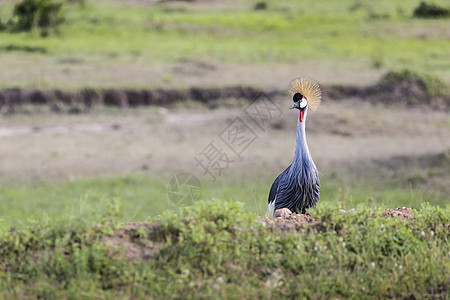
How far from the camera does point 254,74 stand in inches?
677

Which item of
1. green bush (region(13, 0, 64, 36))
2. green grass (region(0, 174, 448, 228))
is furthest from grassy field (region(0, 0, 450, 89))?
green grass (region(0, 174, 448, 228))

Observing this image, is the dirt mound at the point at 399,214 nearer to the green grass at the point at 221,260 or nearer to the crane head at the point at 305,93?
the green grass at the point at 221,260

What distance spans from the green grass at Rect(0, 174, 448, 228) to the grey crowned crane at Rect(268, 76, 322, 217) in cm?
312

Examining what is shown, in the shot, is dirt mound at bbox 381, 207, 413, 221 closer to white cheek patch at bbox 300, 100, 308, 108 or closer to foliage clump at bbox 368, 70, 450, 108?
white cheek patch at bbox 300, 100, 308, 108

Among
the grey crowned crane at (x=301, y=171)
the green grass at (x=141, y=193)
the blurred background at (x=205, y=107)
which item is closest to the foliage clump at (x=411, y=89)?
the blurred background at (x=205, y=107)

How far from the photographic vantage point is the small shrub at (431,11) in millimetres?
26344

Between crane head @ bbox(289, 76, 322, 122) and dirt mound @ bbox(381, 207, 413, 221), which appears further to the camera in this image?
crane head @ bbox(289, 76, 322, 122)


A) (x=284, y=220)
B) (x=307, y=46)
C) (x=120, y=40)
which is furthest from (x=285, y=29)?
(x=284, y=220)

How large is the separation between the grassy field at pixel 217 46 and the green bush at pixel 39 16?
409 millimetres

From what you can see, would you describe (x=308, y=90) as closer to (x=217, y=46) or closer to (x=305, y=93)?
(x=305, y=93)

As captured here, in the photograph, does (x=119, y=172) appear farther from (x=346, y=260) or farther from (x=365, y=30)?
(x=365, y=30)

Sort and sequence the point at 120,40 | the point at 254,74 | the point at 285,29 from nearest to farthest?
the point at 254,74 < the point at 120,40 < the point at 285,29

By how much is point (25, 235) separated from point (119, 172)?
699cm

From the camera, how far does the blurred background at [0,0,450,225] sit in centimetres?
1026
